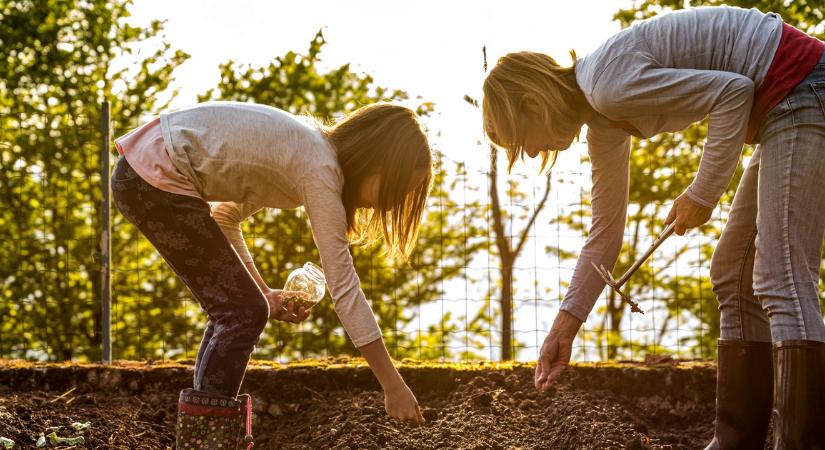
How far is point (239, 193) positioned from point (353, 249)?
11.8 ft

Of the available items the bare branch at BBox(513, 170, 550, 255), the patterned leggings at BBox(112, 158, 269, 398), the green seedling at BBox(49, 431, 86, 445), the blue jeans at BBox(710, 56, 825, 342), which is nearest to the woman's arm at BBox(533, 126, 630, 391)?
the blue jeans at BBox(710, 56, 825, 342)

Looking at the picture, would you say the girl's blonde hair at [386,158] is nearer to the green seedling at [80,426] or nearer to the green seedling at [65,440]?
the green seedling at [65,440]

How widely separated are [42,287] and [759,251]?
5275mm

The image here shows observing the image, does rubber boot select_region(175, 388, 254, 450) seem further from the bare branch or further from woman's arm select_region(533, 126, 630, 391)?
the bare branch

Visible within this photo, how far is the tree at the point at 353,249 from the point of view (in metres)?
5.38

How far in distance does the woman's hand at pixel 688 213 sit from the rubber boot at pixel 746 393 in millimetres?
588

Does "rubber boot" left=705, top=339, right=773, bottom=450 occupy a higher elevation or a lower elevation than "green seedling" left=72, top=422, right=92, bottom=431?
higher

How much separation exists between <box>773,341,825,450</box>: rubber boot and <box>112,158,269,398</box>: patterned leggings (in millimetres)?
1305

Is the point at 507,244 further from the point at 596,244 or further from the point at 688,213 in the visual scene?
the point at 688,213

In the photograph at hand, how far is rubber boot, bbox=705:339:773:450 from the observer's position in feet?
8.71

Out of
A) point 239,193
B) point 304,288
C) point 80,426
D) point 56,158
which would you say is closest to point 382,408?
point 304,288

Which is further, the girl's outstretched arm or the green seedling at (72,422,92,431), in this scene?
the green seedling at (72,422,92,431)

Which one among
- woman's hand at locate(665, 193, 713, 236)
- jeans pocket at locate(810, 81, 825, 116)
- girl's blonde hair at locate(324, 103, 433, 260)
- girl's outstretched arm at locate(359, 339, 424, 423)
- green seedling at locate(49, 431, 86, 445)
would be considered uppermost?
jeans pocket at locate(810, 81, 825, 116)

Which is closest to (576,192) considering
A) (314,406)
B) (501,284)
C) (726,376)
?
(501,284)
